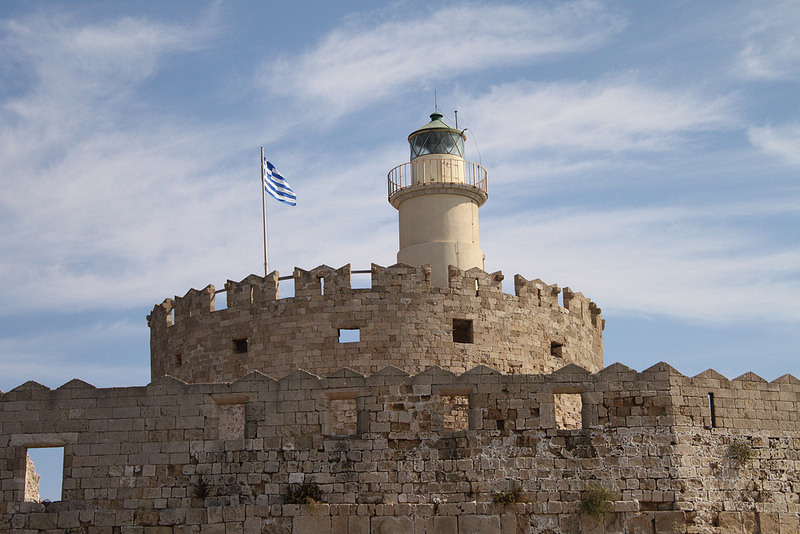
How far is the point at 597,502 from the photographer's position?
15.8 meters

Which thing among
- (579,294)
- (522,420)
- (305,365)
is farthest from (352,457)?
(579,294)

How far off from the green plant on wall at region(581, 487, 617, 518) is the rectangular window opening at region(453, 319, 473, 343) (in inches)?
211

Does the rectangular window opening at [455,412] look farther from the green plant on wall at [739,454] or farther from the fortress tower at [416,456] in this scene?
the green plant on wall at [739,454]

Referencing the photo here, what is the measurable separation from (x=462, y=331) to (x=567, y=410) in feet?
7.59

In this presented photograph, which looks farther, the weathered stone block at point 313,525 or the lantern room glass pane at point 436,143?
the lantern room glass pane at point 436,143

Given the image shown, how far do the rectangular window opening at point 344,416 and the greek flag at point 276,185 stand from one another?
6153 mm

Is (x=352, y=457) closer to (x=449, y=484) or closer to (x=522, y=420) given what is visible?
(x=449, y=484)

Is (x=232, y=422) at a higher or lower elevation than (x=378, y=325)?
lower

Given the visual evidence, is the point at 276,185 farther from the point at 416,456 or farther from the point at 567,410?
the point at 416,456

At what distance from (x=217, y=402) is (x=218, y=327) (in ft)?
15.7

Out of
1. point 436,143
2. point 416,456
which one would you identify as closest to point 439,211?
point 436,143

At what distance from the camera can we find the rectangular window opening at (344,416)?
19438mm

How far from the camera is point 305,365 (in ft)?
66.7

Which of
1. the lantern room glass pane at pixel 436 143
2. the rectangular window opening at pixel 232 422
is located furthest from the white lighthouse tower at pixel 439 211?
the rectangular window opening at pixel 232 422
